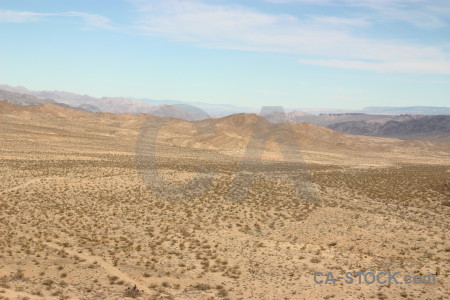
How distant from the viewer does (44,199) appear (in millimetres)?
29062

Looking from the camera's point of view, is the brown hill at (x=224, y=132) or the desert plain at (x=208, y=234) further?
the brown hill at (x=224, y=132)


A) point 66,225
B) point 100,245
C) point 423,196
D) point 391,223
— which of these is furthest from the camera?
point 423,196

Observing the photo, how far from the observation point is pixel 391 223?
2608cm

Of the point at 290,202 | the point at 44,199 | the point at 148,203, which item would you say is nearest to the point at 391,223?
the point at 290,202

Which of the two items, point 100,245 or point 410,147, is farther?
point 410,147

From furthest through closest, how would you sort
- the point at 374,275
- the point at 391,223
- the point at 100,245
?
the point at 391,223 < the point at 100,245 < the point at 374,275

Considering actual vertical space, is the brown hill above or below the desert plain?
above

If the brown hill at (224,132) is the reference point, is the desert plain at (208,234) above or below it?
below

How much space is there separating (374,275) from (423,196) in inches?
844

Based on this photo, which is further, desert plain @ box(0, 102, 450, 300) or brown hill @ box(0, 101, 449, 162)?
brown hill @ box(0, 101, 449, 162)

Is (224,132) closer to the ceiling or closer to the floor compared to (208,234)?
closer to the ceiling

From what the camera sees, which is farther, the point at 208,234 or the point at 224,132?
the point at 224,132

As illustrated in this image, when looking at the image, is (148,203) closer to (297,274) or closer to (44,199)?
(44,199)

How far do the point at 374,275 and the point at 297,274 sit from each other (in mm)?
3190
